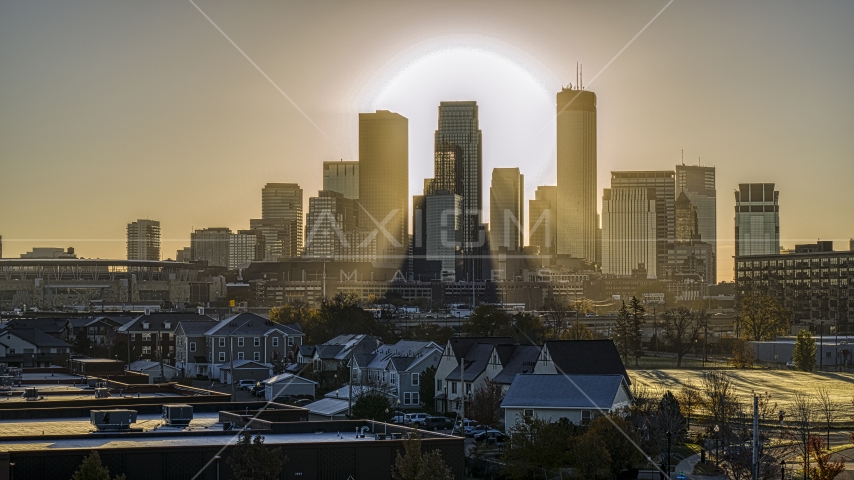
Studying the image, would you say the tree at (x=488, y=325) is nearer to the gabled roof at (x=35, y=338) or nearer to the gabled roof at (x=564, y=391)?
the gabled roof at (x=35, y=338)

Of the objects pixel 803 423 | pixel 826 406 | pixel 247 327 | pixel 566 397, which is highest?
pixel 247 327

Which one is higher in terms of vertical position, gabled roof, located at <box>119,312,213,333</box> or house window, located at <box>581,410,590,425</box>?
gabled roof, located at <box>119,312,213,333</box>

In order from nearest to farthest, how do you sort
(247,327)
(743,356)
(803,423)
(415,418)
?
(803,423), (415,418), (247,327), (743,356)

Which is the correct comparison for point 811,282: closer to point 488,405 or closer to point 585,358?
point 585,358

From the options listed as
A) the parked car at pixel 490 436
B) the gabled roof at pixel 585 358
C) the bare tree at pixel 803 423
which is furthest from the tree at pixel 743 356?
the parked car at pixel 490 436

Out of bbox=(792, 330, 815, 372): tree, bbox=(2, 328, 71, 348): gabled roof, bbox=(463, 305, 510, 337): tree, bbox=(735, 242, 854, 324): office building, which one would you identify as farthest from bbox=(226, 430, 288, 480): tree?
bbox=(735, 242, 854, 324): office building

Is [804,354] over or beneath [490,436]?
over

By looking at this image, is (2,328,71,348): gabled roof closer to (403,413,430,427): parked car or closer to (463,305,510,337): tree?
(463,305,510,337): tree

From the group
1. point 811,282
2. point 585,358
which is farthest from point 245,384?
point 811,282
